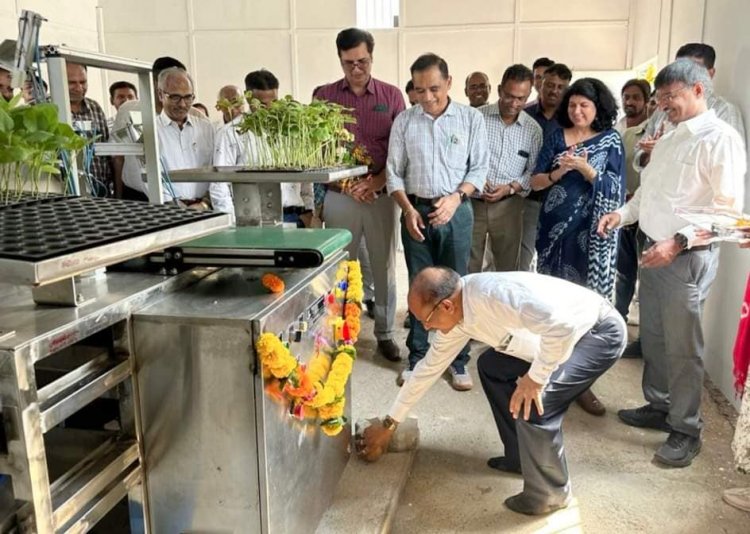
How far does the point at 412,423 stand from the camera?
257cm

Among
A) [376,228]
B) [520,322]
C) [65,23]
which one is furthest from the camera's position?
[65,23]

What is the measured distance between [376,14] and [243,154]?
6.16 m

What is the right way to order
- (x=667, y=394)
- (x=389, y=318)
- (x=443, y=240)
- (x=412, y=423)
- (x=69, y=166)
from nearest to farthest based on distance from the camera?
(x=69, y=166) < (x=412, y=423) < (x=667, y=394) < (x=443, y=240) < (x=389, y=318)

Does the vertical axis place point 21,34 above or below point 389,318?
above

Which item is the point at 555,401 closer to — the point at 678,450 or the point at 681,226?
the point at 678,450

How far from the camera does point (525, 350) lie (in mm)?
2188

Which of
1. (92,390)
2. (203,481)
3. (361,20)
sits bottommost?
(203,481)

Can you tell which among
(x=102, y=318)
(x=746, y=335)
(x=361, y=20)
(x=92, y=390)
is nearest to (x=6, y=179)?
(x=102, y=318)

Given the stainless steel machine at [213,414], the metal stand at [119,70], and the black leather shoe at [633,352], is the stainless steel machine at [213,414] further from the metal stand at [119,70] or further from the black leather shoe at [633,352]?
the black leather shoe at [633,352]

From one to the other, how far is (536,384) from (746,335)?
76cm

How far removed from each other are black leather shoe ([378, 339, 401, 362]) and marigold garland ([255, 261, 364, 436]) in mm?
1334

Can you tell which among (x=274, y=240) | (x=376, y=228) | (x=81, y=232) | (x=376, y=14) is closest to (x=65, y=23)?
(x=376, y=14)

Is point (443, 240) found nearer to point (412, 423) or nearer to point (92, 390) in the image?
point (412, 423)

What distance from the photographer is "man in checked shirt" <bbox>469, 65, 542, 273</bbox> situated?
3.37 m
